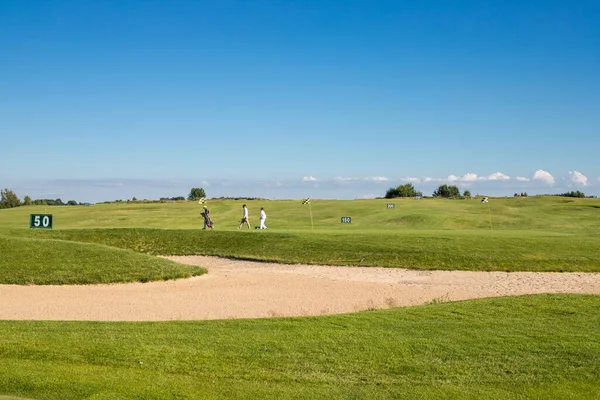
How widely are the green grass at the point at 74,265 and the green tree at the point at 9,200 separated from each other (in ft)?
305

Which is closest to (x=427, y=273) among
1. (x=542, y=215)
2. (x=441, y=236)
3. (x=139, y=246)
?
(x=441, y=236)

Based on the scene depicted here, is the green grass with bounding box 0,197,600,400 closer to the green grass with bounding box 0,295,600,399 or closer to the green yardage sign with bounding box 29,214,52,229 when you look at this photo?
the green grass with bounding box 0,295,600,399

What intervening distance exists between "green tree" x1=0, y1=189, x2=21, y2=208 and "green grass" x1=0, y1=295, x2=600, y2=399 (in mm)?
109125

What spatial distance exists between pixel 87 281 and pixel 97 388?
1560cm

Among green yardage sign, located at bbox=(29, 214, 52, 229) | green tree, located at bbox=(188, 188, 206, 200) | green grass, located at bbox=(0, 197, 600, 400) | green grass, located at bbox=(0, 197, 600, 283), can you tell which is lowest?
green grass, located at bbox=(0, 197, 600, 400)

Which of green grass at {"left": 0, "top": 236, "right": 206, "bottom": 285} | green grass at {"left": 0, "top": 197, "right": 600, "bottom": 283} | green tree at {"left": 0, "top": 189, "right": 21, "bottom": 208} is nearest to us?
green grass at {"left": 0, "top": 236, "right": 206, "bottom": 285}

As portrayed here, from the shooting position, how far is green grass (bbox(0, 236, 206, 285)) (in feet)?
76.4

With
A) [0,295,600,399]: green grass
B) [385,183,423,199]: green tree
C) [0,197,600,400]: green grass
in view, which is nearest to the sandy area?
[0,197,600,400]: green grass

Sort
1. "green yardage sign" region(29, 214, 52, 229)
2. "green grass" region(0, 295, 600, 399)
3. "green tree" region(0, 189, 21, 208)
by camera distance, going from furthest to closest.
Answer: "green tree" region(0, 189, 21, 208)
"green yardage sign" region(29, 214, 52, 229)
"green grass" region(0, 295, 600, 399)

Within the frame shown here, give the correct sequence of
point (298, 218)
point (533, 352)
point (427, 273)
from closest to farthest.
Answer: point (533, 352), point (427, 273), point (298, 218)

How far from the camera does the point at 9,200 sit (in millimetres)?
114000

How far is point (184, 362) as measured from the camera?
9.89 meters

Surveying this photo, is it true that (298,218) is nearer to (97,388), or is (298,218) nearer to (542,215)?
(542,215)

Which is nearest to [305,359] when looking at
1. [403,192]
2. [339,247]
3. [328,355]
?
[328,355]
